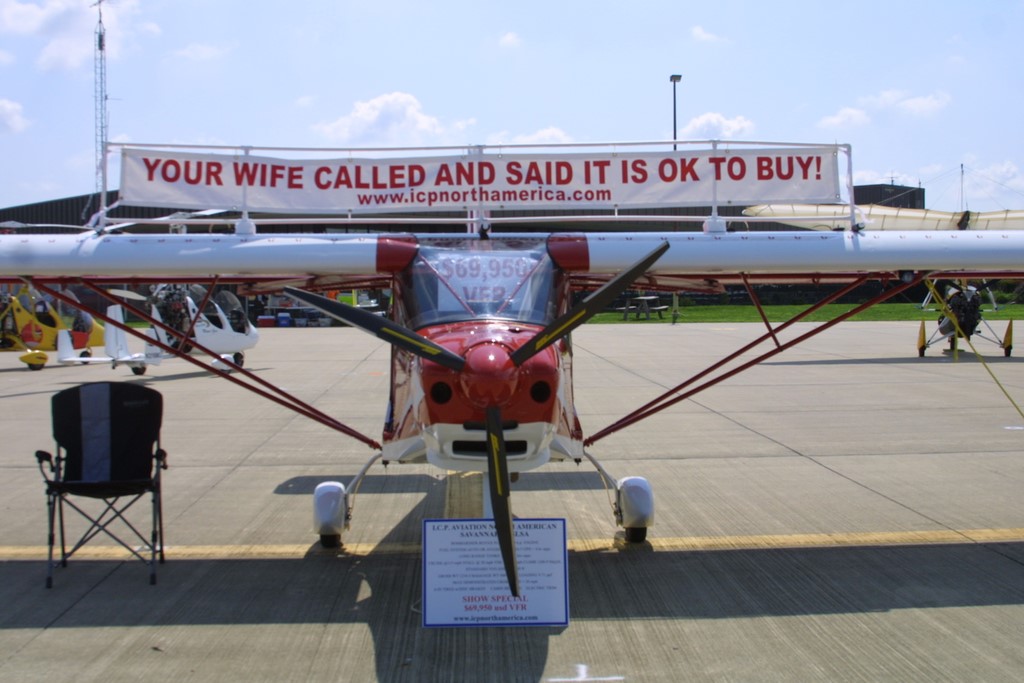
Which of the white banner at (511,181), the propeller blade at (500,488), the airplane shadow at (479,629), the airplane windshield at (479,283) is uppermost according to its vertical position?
the white banner at (511,181)

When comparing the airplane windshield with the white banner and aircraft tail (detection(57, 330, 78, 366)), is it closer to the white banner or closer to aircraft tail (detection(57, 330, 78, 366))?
the white banner

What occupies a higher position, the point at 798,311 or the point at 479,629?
the point at 798,311

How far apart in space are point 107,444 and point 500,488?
301 centimetres

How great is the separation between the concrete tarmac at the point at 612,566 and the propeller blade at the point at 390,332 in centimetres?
156

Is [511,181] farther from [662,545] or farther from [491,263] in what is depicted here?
[662,545]

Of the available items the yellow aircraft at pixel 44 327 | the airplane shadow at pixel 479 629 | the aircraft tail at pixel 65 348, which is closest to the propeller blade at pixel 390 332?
the airplane shadow at pixel 479 629

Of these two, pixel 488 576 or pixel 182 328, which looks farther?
pixel 182 328

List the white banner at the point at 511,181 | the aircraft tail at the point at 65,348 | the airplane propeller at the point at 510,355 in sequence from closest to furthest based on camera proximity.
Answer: the airplane propeller at the point at 510,355
the white banner at the point at 511,181
the aircraft tail at the point at 65,348

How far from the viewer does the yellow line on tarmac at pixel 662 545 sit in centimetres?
685

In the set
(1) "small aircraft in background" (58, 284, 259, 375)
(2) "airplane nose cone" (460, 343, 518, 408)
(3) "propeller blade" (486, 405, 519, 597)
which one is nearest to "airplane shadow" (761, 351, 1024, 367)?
(1) "small aircraft in background" (58, 284, 259, 375)

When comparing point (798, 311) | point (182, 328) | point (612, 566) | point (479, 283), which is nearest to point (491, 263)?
point (479, 283)

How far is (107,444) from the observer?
6.21m

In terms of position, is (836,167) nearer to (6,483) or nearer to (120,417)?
(120,417)

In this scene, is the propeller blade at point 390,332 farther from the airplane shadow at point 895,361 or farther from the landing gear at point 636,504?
the airplane shadow at point 895,361
